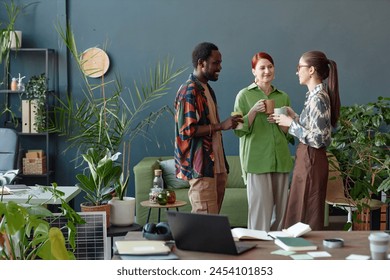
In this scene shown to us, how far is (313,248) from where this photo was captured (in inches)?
109

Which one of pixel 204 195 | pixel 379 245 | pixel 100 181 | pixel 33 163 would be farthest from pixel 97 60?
pixel 379 245

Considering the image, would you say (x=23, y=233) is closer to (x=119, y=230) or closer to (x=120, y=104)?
(x=119, y=230)

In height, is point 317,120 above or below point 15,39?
below

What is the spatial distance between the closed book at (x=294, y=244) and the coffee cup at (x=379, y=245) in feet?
0.85

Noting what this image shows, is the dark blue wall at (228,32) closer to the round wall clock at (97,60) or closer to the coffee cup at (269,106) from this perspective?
the round wall clock at (97,60)

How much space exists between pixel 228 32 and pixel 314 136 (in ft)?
11.2

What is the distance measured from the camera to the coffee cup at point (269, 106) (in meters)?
4.62

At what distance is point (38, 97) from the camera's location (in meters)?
7.06

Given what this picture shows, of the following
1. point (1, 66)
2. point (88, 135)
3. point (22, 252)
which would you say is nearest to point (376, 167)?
point (88, 135)

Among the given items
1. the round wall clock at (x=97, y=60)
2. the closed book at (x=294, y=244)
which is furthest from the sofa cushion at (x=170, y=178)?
the closed book at (x=294, y=244)

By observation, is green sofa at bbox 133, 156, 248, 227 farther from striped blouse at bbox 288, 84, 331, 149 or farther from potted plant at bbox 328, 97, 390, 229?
striped blouse at bbox 288, 84, 331, 149

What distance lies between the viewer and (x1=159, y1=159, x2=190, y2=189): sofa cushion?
22.5ft
